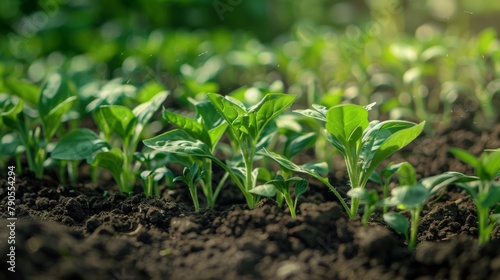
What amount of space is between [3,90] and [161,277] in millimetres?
1963

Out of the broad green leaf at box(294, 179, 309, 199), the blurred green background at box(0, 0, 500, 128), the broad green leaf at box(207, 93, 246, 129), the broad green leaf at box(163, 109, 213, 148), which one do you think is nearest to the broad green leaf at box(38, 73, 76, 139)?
the blurred green background at box(0, 0, 500, 128)

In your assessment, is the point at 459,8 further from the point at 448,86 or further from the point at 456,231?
the point at 456,231

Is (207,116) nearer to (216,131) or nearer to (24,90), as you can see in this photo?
(216,131)

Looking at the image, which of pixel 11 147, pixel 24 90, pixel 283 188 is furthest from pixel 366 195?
pixel 24 90

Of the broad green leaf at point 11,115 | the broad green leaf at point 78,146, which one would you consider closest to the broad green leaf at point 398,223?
the broad green leaf at point 78,146

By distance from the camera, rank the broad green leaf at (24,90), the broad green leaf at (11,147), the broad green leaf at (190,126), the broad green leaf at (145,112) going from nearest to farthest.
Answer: the broad green leaf at (190,126), the broad green leaf at (145,112), the broad green leaf at (11,147), the broad green leaf at (24,90)

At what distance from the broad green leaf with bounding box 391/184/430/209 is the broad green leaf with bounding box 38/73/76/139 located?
1.46 metres

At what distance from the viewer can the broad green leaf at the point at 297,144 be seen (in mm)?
2467

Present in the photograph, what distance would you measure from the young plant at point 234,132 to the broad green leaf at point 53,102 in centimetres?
63

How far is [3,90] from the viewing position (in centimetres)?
324

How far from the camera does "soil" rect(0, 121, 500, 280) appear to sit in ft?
5.41

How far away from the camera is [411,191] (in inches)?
69.5

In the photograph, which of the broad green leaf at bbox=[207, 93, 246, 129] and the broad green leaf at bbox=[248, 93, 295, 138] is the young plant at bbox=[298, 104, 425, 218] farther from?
the broad green leaf at bbox=[207, 93, 246, 129]

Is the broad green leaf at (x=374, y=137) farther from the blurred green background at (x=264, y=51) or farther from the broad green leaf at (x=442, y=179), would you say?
the blurred green background at (x=264, y=51)
